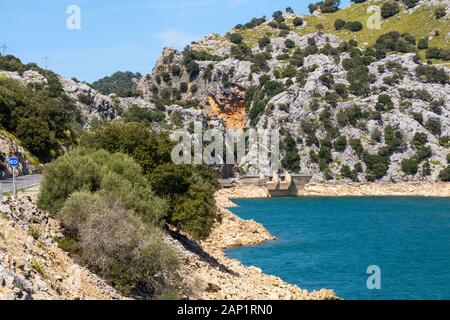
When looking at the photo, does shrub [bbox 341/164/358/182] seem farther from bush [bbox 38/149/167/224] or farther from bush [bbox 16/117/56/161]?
bush [bbox 38/149/167/224]

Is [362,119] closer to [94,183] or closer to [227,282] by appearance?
[227,282]

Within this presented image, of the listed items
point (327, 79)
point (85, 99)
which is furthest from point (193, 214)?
point (327, 79)

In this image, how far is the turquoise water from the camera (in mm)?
55487

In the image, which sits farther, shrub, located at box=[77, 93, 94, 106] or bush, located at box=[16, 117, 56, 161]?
shrub, located at box=[77, 93, 94, 106]

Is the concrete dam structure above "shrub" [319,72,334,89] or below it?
below

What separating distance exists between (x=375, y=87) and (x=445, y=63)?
26.4 meters

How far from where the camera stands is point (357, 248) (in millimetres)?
76250

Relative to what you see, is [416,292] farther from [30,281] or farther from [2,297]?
[2,297]

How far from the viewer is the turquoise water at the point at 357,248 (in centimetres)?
5549

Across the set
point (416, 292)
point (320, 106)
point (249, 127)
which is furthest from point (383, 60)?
point (416, 292)

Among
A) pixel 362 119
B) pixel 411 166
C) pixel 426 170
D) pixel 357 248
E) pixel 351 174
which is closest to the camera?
pixel 357 248

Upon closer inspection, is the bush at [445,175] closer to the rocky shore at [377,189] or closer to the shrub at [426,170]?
the rocky shore at [377,189]

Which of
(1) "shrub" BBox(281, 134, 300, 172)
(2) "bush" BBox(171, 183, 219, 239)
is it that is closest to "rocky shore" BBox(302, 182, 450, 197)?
(1) "shrub" BBox(281, 134, 300, 172)
